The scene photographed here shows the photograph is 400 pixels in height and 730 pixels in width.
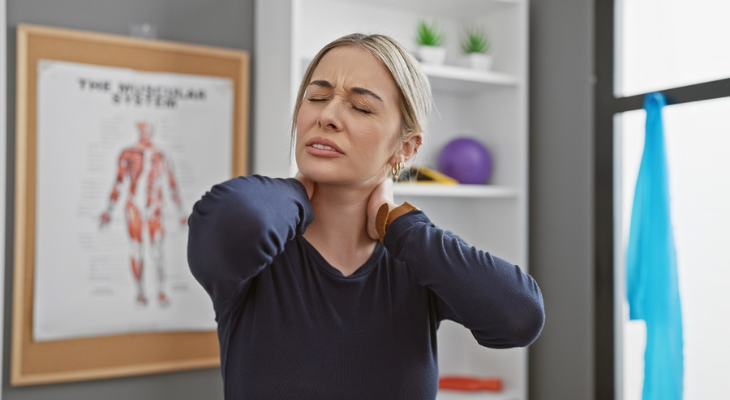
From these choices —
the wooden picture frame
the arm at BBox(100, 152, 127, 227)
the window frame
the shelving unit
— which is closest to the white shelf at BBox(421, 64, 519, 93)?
the shelving unit

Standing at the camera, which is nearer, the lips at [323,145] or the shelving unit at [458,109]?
the lips at [323,145]

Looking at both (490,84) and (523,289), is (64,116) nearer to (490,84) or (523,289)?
(490,84)

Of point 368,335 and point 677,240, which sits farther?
point 677,240

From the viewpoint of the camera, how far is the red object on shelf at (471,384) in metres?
2.39

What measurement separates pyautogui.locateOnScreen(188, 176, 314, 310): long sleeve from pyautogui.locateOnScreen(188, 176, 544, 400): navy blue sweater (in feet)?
0.11

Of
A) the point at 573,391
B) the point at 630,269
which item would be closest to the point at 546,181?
the point at 630,269

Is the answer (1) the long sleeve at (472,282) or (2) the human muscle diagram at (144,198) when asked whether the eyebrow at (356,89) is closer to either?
(1) the long sleeve at (472,282)

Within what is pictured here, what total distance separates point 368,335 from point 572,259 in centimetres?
149

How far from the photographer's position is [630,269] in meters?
2.02

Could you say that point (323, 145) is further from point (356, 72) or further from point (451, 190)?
point (451, 190)

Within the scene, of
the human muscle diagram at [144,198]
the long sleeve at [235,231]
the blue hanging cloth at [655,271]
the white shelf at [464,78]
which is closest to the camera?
the long sleeve at [235,231]

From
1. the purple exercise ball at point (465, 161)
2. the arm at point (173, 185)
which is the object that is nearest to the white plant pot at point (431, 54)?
the purple exercise ball at point (465, 161)

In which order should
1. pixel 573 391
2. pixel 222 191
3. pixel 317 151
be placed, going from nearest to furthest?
pixel 222 191 < pixel 317 151 < pixel 573 391

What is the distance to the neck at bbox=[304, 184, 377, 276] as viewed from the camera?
1068 mm
